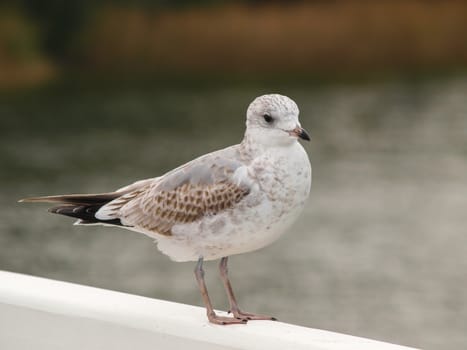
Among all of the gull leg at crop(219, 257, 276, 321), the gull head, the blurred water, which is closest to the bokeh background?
the blurred water

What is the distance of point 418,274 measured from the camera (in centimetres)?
1021

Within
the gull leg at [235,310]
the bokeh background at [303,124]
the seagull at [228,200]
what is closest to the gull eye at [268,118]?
the seagull at [228,200]

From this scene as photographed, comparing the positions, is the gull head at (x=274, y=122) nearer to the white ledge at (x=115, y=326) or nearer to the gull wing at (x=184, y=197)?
the gull wing at (x=184, y=197)

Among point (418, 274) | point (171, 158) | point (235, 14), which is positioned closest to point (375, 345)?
point (418, 274)

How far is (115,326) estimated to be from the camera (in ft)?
7.20

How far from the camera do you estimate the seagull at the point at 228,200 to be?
7.00ft

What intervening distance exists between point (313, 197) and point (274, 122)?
11384 millimetres

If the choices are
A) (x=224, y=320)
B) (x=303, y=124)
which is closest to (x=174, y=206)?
(x=224, y=320)

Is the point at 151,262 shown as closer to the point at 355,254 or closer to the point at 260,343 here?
the point at 355,254

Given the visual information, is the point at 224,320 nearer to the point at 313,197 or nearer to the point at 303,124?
the point at 313,197

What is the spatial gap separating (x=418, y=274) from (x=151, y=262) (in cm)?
273

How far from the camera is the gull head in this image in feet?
6.98

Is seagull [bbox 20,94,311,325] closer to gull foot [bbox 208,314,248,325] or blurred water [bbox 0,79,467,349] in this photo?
gull foot [bbox 208,314,248,325]

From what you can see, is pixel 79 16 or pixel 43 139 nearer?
pixel 43 139
